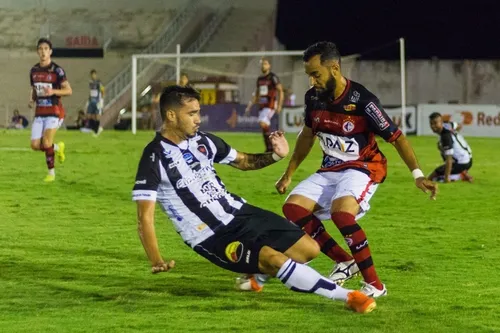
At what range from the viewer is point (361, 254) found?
777 centimetres

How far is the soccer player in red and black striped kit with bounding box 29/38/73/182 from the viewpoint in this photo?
684 inches

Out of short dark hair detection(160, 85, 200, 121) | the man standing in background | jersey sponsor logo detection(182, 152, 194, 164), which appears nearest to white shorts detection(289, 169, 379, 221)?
jersey sponsor logo detection(182, 152, 194, 164)

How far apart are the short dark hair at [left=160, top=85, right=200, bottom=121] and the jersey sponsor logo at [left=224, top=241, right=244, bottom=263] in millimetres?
1007

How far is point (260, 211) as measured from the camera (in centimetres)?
764

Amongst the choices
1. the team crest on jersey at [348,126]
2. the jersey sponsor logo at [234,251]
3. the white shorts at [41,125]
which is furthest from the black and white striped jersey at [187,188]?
the white shorts at [41,125]

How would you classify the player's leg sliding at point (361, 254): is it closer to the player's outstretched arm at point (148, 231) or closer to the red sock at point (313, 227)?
the red sock at point (313, 227)

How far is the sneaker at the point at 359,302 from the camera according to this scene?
7.07 meters

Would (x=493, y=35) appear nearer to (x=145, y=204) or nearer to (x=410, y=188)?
(x=410, y=188)

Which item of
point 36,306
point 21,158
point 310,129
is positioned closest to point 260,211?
point 310,129

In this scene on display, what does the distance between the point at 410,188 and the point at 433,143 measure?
13.9 m

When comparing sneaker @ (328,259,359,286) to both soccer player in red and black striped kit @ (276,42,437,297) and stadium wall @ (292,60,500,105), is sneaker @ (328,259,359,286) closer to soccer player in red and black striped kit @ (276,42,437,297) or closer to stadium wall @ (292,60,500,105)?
soccer player in red and black striped kit @ (276,42,437,297)

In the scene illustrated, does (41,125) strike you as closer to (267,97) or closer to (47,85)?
(47,85)

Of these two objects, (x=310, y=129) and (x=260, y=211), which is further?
(x=310, y=129)

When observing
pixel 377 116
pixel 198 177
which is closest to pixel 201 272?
pixel 198 177
